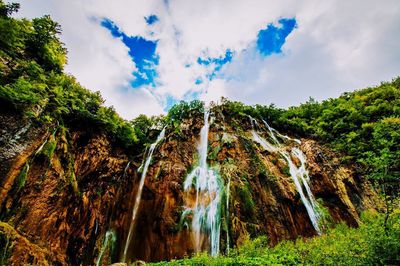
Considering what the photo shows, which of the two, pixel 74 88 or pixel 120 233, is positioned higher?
pixel 74 88

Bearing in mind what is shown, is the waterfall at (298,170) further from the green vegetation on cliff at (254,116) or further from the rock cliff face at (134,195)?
the green vegetation on cliff at (254,116)

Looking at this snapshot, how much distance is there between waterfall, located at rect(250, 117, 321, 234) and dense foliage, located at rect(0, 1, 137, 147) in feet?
32.9

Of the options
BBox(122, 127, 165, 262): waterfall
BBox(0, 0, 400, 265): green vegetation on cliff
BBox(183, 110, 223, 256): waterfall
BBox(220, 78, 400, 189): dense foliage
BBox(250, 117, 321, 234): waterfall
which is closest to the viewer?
BBox(0, 0, 400, 265): green vegetation on cliff

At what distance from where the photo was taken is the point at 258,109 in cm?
2014

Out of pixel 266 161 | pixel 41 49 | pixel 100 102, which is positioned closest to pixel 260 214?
pixel 266 161

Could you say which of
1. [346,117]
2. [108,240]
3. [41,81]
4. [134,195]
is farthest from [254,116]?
[41,81]

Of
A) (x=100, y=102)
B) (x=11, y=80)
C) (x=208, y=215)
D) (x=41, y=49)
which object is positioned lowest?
(x=208, y=215)

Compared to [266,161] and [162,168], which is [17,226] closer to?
[162,168]

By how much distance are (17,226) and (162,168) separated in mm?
7156

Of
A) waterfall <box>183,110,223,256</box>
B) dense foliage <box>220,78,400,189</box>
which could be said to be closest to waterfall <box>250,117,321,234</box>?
dense foliage <box>220,78,400,189</box>

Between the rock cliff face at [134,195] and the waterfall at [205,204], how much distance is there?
196mm

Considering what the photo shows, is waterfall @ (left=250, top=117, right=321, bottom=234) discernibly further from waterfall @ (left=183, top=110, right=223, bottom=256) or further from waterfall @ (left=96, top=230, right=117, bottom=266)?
waterfall @ (left=96, top=230, right=117, bottom=266)

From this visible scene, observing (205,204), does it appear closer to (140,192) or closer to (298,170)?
(140,192)

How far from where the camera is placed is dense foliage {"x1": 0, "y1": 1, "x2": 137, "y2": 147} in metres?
9.60
